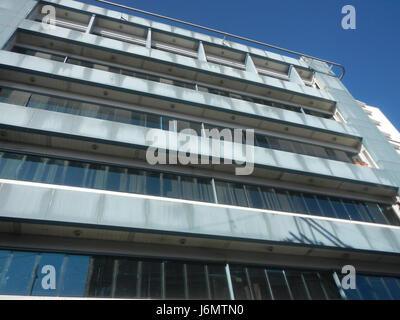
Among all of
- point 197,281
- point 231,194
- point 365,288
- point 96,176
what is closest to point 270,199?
point 231,194

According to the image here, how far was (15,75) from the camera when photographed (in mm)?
14719

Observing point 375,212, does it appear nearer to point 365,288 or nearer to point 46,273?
point 365,288

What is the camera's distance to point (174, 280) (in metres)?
10.2

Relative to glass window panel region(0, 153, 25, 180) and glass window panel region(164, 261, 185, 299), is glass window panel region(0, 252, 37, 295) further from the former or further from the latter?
glass window panel region(164, 261, 185, 299)

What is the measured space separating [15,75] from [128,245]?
11.1 meters

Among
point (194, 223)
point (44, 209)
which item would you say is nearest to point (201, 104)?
point (194, 223)

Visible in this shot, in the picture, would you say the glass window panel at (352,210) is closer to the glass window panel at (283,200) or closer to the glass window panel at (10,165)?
the glass window panel at (283,200)

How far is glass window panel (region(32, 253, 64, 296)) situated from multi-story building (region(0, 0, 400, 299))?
0.04m

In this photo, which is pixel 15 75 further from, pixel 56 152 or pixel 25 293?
pixel 25 293

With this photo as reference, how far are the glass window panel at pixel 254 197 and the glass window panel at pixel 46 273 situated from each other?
8.42 metres

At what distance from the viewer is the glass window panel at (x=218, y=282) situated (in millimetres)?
10211

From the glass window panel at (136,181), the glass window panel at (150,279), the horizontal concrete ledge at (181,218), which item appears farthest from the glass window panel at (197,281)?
the glass window panel at (136,181)

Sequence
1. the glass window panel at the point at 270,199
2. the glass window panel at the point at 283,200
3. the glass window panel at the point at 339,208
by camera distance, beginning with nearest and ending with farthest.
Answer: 1. the glass window panel at the point at 270,199
2. the glass window panel at the point at 283,200
3. the glass window panel at the point at 339,208
